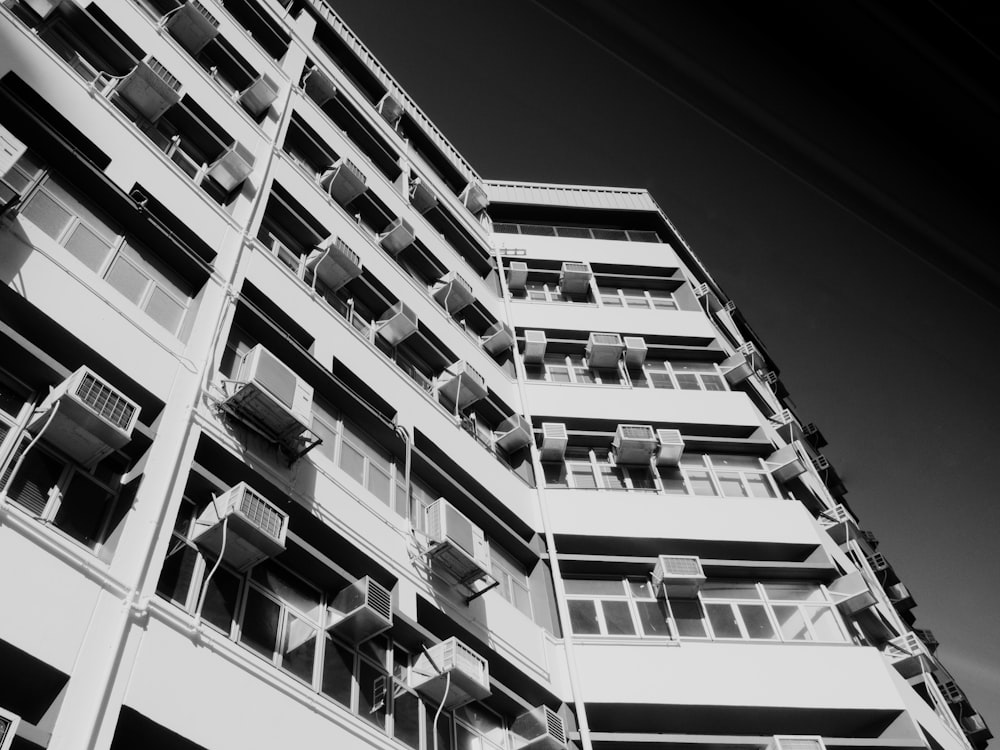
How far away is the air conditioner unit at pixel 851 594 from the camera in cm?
1374

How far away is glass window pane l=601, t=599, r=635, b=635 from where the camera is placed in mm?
13039

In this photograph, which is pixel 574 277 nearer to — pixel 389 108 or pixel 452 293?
pixel 452 293

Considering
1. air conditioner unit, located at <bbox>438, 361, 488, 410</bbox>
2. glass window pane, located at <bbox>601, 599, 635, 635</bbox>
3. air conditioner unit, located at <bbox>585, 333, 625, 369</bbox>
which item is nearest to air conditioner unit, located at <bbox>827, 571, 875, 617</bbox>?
glass window pane, located at <bbox>601, 599, 635, 635</bbox>

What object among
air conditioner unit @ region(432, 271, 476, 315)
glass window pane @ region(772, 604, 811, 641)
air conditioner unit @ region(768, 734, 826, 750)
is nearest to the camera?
air conditioner unit @ region(768, 734, 826, 750)

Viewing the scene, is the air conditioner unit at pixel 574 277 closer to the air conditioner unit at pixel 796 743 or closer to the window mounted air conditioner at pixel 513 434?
the window mounted air conditioner at pixel 513 434

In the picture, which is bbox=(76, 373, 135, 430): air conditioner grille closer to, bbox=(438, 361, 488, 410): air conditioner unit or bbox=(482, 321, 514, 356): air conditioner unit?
bbox=(438, 361, 488, 410): air conditioner unit

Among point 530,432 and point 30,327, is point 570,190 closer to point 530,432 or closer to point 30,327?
point 530,432

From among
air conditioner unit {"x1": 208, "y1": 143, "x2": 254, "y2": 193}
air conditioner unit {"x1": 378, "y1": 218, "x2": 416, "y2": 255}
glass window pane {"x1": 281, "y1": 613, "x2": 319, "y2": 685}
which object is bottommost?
glass window pane {"x1": 281, "y1": 613, "x2": 319, "y2": 685}

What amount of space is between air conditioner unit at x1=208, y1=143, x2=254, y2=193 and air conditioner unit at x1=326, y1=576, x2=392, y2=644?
689 centimetres

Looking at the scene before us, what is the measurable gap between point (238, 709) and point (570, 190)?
812 inches

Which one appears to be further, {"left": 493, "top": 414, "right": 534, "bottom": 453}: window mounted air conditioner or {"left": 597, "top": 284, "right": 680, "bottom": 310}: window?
{"left": 597, "top": 284, "right": 680, "bottom": 310}: window

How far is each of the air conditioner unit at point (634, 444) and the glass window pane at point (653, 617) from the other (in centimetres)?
334

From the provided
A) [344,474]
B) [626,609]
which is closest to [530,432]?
[626,609]

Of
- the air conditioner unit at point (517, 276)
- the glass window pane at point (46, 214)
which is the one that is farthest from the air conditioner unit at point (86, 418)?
the air conditioner unit at point (517, 276)
